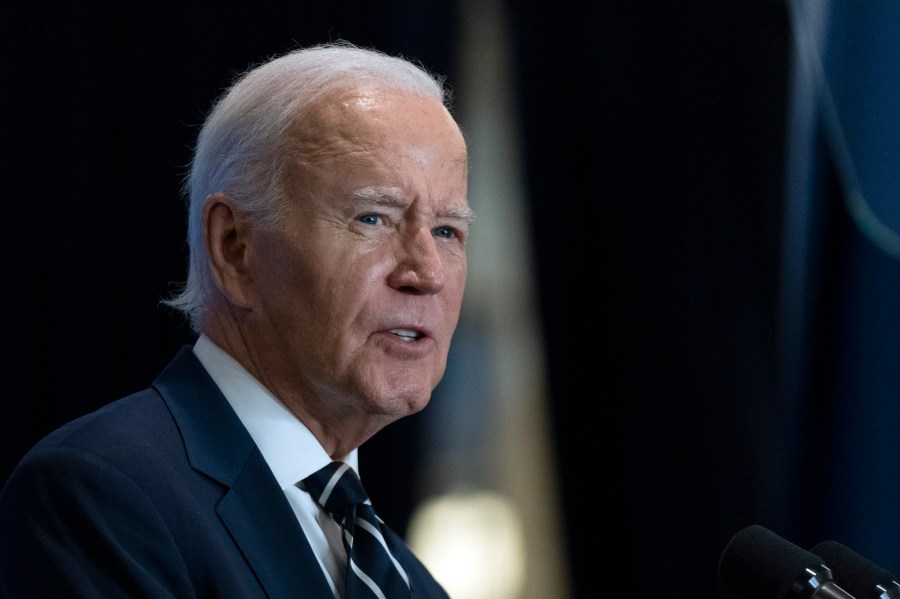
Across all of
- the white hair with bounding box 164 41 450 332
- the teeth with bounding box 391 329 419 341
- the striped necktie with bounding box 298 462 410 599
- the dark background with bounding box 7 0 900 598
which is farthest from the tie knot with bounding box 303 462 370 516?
the dark background with bounding box 7 0 900 598

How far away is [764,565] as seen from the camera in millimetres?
1025

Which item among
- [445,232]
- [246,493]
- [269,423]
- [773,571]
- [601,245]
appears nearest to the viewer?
[773,571]

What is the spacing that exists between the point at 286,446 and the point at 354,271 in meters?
0.25

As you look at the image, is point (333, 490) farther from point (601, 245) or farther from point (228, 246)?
point (601, 245)

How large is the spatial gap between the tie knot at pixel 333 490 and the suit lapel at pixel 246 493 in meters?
0.08

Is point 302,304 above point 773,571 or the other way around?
above

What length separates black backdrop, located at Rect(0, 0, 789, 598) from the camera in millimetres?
2281

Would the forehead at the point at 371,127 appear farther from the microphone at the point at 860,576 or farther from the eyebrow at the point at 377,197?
the microphone at the point at 860,576

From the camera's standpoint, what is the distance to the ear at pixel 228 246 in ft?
4.60

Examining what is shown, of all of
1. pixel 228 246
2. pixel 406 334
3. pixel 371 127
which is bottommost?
pixel 406 334

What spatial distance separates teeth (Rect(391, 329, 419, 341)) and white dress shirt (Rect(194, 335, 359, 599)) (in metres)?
0.18

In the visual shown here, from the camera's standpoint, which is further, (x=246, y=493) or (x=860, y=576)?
(x=246, y=493)

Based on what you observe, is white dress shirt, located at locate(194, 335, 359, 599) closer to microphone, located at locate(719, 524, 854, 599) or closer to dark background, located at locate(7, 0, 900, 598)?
microphone, located at locate(719, 524, 854, 599)

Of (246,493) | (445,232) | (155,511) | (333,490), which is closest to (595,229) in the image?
(445,232)
